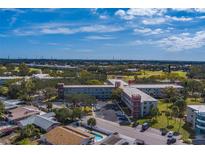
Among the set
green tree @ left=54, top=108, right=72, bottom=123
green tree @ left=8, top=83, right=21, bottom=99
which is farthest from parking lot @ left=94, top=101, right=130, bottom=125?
green tree @ left=8, top=83, right=21, bottom=99

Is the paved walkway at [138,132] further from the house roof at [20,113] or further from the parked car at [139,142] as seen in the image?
the house roof at [20,113]

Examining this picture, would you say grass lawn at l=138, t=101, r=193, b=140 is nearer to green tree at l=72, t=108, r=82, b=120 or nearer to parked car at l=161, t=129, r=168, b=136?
parked car at l=161, t=129, r=168, b=136

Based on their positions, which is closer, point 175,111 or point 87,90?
point 175,111

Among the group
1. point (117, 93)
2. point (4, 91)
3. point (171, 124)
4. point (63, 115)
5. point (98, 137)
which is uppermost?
point (117, 93)

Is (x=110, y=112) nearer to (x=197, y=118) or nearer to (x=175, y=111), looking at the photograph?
(x=175, y=111)

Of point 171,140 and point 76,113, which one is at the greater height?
Result: point 76,113

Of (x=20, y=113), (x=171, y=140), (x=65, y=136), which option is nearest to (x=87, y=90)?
(x=20, y=113)
